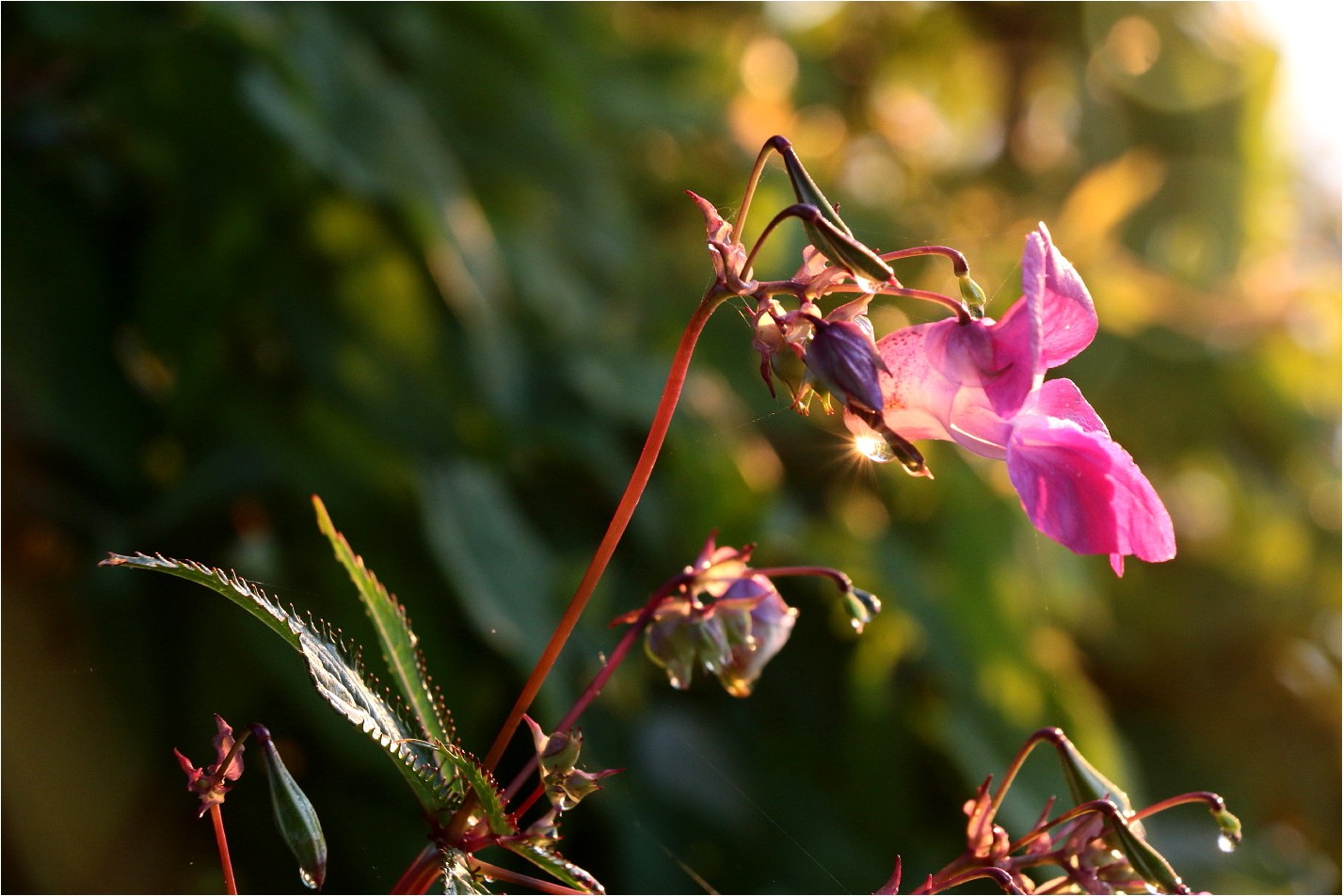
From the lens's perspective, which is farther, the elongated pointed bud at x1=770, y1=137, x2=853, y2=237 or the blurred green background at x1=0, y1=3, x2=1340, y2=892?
the blurred green background at x1=0, y1=3, x2=1340, y2=892

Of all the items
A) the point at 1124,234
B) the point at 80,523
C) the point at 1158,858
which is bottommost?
the point at 80,523

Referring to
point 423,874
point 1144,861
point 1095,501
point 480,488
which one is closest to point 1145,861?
point 1144,861

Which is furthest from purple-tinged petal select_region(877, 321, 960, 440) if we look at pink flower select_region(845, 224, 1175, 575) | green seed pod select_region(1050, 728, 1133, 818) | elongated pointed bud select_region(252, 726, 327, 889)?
elongated pointed bud select_region(252, 726, 327, 889)

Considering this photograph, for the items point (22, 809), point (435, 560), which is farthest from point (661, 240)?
point (22, 809)

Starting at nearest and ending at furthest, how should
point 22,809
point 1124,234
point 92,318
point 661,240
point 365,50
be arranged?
point 22,809
point 92,318
point 365,50
point 661,240
point 1124,234

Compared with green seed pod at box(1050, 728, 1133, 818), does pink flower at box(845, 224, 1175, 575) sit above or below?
above

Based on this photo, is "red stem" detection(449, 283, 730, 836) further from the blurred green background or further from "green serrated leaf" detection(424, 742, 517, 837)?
the blurred green background

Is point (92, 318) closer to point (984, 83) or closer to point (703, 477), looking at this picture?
point (703, 477)
